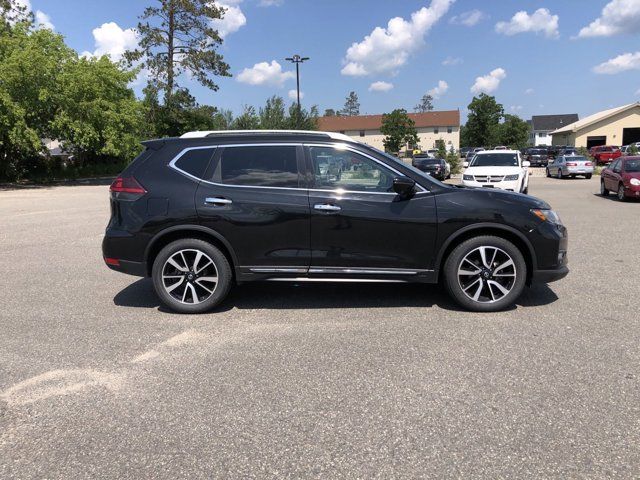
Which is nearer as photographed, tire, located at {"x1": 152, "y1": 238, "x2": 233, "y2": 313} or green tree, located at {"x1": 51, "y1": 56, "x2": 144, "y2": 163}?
tire, located at {"x1": 152, "y1": 238, "x2": 233, "y2": 313}

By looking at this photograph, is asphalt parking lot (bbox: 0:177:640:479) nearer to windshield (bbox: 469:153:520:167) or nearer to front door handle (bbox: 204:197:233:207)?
front door handle (bbox: 204:197:233:207)

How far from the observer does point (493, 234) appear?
5.14 metres

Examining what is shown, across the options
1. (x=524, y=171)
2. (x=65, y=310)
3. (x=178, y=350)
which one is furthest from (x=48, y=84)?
(x=178, y=350)

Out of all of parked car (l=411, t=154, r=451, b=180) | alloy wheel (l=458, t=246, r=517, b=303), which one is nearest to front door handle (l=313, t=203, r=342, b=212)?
alloy wheel (l=458, t=246, r=517, b=303)

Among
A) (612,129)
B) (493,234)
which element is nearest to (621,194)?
(493,234)

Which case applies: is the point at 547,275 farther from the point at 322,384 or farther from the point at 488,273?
the point at 322,384

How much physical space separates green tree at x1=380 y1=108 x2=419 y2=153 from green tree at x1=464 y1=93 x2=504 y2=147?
15.5 metres

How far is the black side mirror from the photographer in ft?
16.3

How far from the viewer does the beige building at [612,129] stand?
Answer: 63.2 metres

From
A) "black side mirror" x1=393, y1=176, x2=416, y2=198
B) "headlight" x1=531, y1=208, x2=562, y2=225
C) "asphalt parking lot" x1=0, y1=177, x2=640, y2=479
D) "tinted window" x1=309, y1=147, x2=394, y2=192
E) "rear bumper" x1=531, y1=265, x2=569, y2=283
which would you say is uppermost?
"tinted window" x1=309, y1=147, x2=394, y2=192

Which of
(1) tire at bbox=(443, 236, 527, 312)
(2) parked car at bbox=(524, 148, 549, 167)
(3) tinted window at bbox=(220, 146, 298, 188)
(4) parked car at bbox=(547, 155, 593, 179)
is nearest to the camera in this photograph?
(1) tire at bbox=(443, 236, 527, 312)

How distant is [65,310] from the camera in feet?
17.8

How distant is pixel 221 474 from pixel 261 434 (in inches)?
16.0

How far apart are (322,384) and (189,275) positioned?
222 cm
